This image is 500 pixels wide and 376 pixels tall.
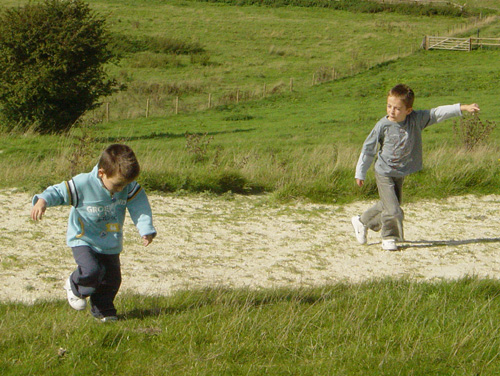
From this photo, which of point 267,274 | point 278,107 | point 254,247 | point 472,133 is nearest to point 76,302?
point 267,274

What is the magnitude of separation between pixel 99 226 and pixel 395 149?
3503 mm

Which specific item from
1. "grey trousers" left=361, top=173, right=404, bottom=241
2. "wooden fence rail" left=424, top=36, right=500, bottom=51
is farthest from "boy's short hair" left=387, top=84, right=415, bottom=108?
"wooden fence rail" left=424, top=36, right=500, bottom=51

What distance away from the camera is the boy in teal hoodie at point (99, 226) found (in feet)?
15.6

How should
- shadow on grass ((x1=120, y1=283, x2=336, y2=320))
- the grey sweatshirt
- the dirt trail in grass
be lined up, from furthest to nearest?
1. the grey sweatshirt
2. the dirt trail in grass
3. shadow on grass ((x1=120, y1=283, x2=336, y2=320))

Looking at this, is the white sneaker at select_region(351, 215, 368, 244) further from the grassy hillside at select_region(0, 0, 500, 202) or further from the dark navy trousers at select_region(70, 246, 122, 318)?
the dark navy trousers at select_region(70, 246, 122, 318)

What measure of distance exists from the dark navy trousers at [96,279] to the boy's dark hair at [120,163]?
613mm

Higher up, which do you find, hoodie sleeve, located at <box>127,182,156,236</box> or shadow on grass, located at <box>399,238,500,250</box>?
hoodie sleeve, located at <box>127,182,156,236</box>

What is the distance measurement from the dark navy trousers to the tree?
50.1ft

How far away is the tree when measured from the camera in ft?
62.9

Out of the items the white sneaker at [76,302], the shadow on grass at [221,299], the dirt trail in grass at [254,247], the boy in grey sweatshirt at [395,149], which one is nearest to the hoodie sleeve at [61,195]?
the white sneaker at [76,302]

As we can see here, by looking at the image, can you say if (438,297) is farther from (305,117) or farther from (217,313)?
(305,117)

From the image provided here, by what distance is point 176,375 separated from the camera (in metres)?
4.00

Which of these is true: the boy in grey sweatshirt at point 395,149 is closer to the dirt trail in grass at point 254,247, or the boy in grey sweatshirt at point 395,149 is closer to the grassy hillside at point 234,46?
the dirt trail in grass at point 254,247

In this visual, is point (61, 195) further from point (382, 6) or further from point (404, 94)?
point (382, 6)
